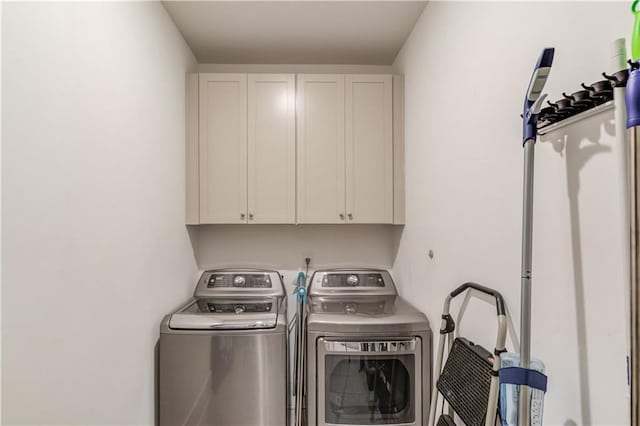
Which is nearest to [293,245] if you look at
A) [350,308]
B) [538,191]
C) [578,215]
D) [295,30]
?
[350,308]

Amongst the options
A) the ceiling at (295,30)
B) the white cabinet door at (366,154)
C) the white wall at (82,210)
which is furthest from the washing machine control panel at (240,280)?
the ceiling at (295,30)

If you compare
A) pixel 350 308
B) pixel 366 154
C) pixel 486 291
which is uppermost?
pixel 366 154

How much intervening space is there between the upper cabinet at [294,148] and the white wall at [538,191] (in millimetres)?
443

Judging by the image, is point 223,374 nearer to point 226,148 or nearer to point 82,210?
point 82,210

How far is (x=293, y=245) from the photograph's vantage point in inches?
98.4

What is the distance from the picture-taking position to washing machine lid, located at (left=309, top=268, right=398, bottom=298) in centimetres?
230

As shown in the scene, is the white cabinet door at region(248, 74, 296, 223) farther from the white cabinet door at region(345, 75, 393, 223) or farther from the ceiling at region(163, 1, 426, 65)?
the white cabinet door at region(345, 75, 393, 223)

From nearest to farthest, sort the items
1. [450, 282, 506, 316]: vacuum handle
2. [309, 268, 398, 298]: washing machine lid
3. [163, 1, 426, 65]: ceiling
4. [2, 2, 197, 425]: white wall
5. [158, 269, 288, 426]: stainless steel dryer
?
1. [2, 2, 197, 425]: white wall
2. [450, 282, 506, 316]: vacuum handle
3. [158, 269, 288, 426]: stainless steel dryer
4. [163, 1, 426, 65]: ceiling
5. [309, 268, 398, 298]: washing machine lid

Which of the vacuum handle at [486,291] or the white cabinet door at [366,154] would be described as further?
the white cabinet door at [366,154]

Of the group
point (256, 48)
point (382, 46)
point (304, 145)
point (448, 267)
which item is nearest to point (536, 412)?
point (448, 267)

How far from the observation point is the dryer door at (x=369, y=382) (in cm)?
171

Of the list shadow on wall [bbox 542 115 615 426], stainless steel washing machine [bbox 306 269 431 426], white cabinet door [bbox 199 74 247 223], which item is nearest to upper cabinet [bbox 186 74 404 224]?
white cabinet door [bbox 199 74 247 223]

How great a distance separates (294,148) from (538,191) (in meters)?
1.51

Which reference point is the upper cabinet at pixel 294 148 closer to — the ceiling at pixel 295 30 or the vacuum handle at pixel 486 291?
the ceiling at pixel 295 30
